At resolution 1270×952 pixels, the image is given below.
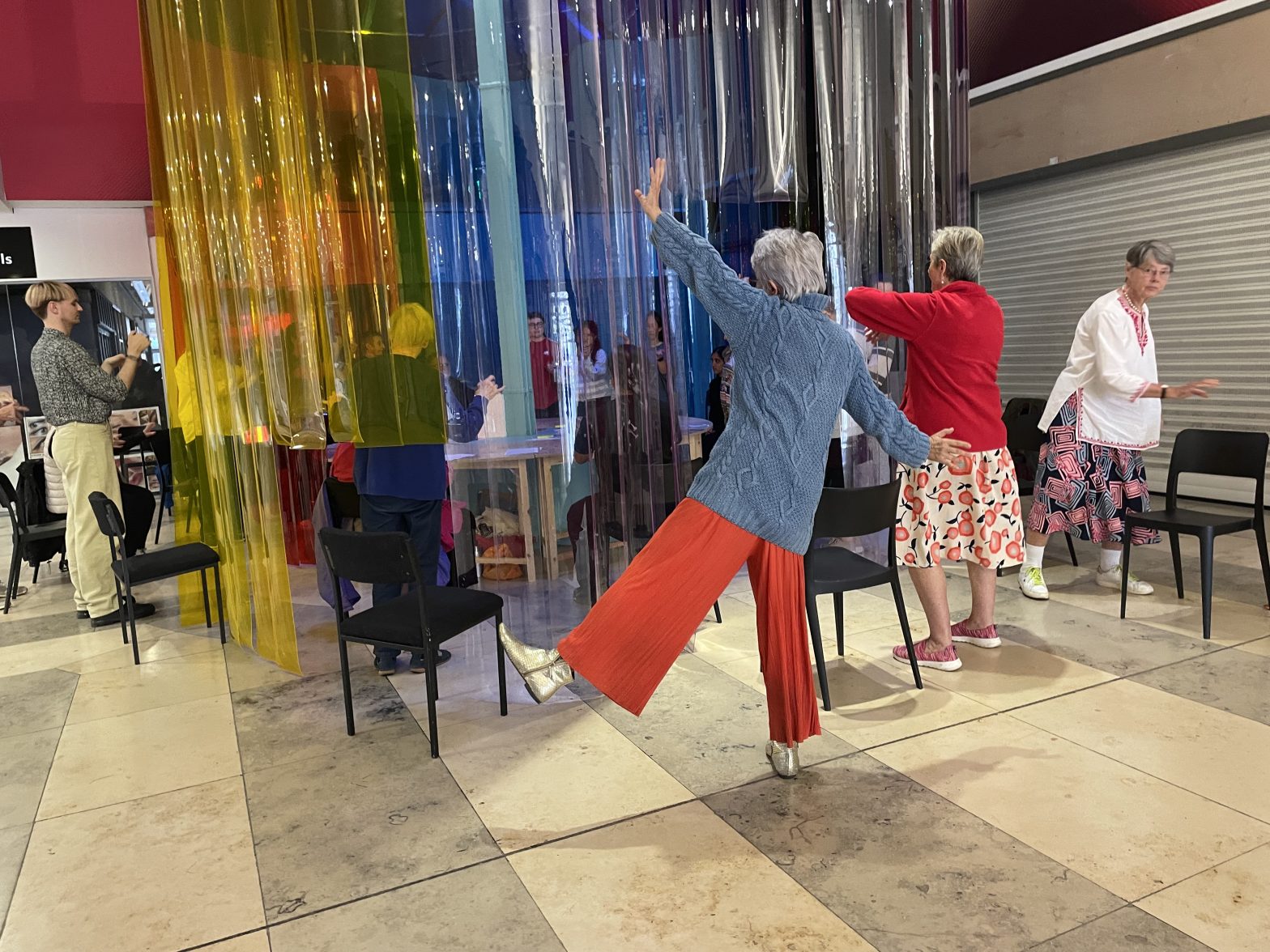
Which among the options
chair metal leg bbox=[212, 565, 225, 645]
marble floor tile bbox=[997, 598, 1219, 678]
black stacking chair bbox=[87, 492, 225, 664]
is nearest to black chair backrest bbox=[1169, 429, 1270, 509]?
marble floor tile bbox=[997, 598, 1219, 678]

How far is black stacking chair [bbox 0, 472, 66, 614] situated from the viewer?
503cm

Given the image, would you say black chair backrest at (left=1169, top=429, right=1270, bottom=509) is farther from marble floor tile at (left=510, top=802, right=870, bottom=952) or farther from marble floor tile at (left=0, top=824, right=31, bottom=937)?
marble floor tile at (left=0, top=824, right=31, bottom=937)

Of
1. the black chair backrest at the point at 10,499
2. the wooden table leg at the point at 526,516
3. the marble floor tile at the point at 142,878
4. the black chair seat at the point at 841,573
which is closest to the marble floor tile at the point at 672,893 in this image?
the marble floor tile at the point at 142,878

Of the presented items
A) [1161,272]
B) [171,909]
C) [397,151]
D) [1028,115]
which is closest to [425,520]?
[397,151]

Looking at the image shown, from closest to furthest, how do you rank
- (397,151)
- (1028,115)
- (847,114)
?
(397,151), (847,114), (1028,115)

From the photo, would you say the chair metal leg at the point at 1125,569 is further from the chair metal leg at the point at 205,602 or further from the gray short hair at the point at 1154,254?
the chair metal leg at the point at 205,602

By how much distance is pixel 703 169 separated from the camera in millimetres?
3795

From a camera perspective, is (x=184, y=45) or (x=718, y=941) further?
(x=184, y=45)

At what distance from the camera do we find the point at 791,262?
246cm

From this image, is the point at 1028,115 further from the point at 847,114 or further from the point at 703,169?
the point at 703,169

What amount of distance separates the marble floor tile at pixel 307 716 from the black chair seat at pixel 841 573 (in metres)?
1.51

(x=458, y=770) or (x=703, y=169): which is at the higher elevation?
(x=703, y=169)

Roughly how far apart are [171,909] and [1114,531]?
13.1 ft

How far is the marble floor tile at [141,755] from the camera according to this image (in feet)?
9.24
